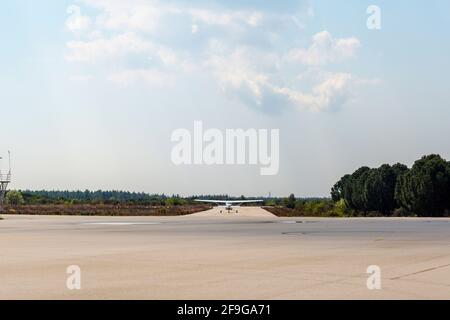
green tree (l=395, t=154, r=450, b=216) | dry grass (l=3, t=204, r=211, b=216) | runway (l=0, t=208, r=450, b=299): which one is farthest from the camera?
dry grass (l=3, t=204, r=211, b=216)

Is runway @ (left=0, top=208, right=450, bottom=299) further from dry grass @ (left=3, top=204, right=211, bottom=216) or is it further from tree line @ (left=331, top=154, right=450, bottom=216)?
dry grass @ (left=3, top=204, right=211, bottom=216)

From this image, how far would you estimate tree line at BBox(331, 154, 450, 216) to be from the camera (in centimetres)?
8738

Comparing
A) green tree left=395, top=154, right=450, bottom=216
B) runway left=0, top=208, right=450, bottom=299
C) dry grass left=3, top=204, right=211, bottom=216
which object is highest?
green tree left=395, top=154, right=450, bottom=216

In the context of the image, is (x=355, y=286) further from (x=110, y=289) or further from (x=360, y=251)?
(x=360, y=251)

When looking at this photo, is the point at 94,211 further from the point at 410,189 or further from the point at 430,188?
the point at 430,188

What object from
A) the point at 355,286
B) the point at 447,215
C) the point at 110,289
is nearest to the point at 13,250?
the point at 110,289

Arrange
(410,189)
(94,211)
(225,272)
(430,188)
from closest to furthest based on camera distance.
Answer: (225,272) → (430,188) → (410,189) → (94,211)

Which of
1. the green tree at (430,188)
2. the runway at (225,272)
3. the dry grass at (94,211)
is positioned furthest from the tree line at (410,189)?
the runway at (225,272)

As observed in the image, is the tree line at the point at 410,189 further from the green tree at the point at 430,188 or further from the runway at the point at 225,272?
the runway at the point at 225,272

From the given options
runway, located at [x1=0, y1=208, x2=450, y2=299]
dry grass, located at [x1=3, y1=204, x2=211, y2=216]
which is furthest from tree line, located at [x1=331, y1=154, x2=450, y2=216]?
runway, located at [x1=0, y1=208, x2=450, y2=299]

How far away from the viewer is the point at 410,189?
8969cm

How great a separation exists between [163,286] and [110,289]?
3.58 ft

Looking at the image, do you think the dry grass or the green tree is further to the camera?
the dry grass

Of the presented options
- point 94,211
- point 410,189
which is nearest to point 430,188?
point 410,189
